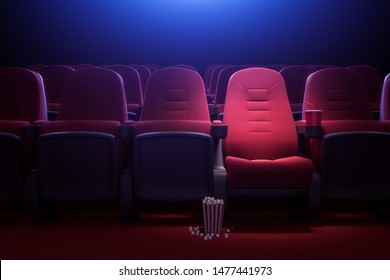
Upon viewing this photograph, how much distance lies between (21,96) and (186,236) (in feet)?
3.39

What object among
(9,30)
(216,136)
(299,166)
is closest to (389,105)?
(299,166)

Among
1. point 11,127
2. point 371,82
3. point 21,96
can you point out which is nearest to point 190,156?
point 11,127

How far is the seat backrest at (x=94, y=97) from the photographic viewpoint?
1.90 m

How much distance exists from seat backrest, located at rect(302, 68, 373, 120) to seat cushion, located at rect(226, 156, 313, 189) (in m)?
0.45

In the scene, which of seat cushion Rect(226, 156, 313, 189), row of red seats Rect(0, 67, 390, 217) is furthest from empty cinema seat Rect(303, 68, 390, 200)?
seat cushion Rect(226, 156, 313, 189)

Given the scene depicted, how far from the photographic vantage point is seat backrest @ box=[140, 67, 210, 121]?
6.15ft

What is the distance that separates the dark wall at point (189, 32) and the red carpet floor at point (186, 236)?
153 inches

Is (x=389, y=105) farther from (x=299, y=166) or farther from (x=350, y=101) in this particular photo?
(x=299, y=166)

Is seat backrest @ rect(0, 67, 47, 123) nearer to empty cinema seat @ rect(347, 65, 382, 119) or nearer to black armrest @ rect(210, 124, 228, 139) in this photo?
black armrest @ rect(210, 124, 228, 139)

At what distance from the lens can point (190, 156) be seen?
163 centimetres

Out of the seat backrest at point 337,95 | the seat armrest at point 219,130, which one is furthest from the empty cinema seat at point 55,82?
the seat backrest at point 337,95

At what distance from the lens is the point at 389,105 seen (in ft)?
6.64

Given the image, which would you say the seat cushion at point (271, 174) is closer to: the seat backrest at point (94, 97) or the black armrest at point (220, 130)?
the black armrest at point (220, 130)

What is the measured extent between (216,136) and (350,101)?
0.64 meters
